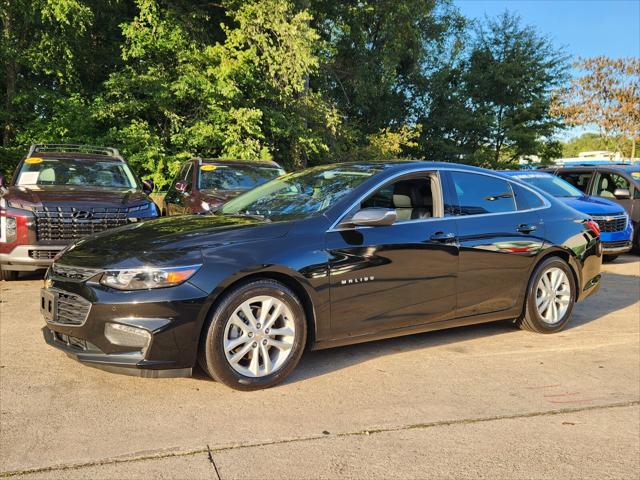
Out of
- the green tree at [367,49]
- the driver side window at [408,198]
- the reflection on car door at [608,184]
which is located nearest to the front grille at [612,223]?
the reflection on car door at [608,184]

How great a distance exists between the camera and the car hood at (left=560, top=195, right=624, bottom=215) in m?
10.8

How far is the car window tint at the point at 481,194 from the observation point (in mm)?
5285

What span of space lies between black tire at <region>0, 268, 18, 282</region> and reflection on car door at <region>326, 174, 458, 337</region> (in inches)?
222

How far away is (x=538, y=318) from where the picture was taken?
224 inches

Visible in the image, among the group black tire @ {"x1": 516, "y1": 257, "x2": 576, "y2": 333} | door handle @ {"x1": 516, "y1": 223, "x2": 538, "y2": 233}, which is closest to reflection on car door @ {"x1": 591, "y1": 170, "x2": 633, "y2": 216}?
black tire @ {"x1": 516, "y1": 257, "x2": 576, "y2": 333}

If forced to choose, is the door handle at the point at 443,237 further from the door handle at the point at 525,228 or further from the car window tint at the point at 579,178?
the car window tint at the point at 579,178

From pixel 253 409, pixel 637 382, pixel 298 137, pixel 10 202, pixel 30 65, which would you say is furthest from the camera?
pixel 298 137

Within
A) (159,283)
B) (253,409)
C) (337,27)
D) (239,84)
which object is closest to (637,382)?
(253,409)

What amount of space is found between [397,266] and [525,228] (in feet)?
5.36

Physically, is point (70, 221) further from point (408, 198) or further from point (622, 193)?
point (622, 193)

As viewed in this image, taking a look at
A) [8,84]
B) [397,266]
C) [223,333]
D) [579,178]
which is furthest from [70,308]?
[8,84]

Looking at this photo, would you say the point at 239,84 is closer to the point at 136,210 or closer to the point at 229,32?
the point at 229,32

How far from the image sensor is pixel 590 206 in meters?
10.9

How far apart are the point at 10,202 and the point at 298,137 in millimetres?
11375
